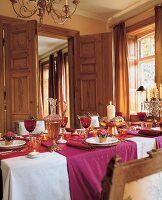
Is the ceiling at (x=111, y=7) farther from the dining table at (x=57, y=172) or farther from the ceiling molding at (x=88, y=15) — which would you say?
the dining table at (x=57, y=172)

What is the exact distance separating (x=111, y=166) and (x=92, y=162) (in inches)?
28.4

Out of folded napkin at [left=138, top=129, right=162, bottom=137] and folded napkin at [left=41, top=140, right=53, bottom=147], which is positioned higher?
folded napkin at [left=138, top=129, right=162, bottom=137]

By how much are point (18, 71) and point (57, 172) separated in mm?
2821

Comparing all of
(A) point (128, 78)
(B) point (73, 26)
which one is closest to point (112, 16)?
(B) point (73, 26)

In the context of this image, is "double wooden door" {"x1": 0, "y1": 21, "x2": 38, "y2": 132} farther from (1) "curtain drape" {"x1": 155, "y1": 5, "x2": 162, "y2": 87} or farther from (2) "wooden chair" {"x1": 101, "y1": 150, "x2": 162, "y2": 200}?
(2) "wooden chair" {"x1": 101, "y1": 150, "x2": 162, "y2": 200}

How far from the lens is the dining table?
1.16 m

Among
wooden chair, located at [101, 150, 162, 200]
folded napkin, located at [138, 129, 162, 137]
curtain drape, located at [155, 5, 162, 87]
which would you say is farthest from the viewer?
curtain drape, located at [155, 5, 162, 87]

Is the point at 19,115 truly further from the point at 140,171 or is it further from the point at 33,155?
the point at 140,171

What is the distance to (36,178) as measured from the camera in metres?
1.20

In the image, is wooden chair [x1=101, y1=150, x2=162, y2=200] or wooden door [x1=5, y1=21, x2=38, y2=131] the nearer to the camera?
wooden chair [x1=101, y1=150, x2=162, y2=200]

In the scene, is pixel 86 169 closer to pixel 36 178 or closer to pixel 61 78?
pixel 36 178

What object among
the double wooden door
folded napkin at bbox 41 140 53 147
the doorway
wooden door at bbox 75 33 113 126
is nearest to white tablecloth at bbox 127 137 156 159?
folded napkin at bbox 41 140 53 147

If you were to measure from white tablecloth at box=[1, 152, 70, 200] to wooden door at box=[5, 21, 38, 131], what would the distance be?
2.52 meters

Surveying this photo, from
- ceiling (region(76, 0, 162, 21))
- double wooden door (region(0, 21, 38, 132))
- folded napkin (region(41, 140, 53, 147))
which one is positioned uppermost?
ceiling (region(76, 0, 162, 21))
